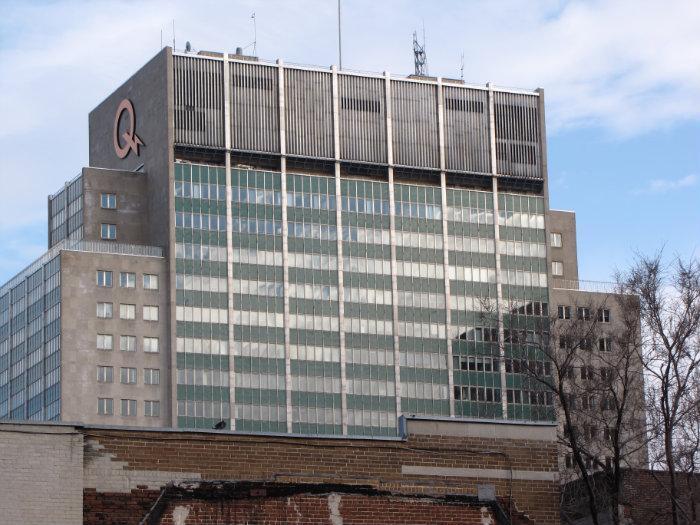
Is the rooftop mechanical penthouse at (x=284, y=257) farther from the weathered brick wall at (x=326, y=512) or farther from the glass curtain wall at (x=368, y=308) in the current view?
the weathered brick wall at (x=326, y=512)

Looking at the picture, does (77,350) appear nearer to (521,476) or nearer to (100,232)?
(100,232)

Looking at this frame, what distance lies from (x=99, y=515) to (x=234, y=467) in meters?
3.31

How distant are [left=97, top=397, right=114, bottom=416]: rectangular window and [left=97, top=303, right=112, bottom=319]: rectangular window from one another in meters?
7.00

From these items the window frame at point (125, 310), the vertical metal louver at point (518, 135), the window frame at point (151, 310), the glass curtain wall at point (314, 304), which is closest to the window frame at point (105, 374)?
the window frame at point (125, 310)

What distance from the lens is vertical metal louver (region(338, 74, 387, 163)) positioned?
527ft

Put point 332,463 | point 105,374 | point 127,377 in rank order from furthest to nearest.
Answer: point 127,377 < point 105,374 < point 332,463

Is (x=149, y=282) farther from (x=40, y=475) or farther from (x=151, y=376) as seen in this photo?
(x=40, y=475)

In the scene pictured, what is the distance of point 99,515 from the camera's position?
1516 inches

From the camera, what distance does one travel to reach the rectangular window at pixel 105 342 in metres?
145

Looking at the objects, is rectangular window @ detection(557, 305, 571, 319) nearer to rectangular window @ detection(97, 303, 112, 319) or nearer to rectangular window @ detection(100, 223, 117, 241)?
rectangular window @ detection(100, 223, 117, 241)

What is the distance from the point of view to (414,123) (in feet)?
537

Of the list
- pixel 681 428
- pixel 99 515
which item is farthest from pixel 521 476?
pixel 681 428

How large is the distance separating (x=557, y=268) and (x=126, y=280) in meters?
44.1

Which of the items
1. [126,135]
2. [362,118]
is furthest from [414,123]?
[126,135]
